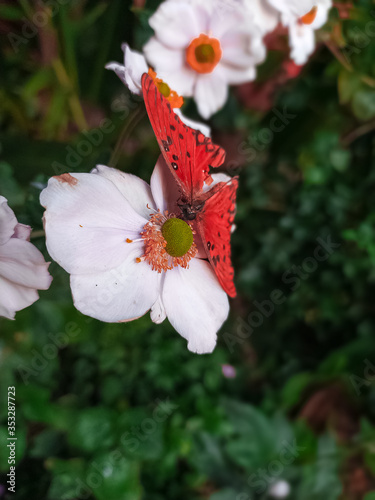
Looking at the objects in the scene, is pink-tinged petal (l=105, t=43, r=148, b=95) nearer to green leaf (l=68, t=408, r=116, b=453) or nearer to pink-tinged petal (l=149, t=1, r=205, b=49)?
pink-tinged petal (l=149, t=1, r=205, b=49)

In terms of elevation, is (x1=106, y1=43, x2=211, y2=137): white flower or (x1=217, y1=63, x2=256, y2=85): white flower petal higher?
(x1=217, y1=63, x2=256, y2=85): white flower petal

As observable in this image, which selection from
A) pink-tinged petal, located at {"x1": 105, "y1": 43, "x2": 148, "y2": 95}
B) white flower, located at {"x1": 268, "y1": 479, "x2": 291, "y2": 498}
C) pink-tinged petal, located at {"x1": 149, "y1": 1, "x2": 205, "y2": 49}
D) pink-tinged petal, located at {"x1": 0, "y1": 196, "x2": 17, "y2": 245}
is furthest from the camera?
white flower, located at {"x1": 268, "y1": 479, "x2": 291, "y2": 498}

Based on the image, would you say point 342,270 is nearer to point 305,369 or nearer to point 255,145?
point 305,369

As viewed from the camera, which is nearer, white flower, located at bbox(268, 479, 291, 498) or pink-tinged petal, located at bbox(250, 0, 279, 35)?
pink-tinged petal, located at bbox(250, 0, 279, 35)

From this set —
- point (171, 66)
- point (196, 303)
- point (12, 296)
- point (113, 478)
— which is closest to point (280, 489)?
point (113, 478)

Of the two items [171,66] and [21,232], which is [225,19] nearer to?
[171,66]

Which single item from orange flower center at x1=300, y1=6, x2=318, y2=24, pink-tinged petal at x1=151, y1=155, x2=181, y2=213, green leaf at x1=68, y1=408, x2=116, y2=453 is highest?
orange flower center at x1=300, y1=6, x2=318, y2=24

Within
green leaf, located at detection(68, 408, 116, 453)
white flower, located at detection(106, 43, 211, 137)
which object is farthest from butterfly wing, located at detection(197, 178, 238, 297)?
green leaf, located at detection(68, 408, 116, 453)
